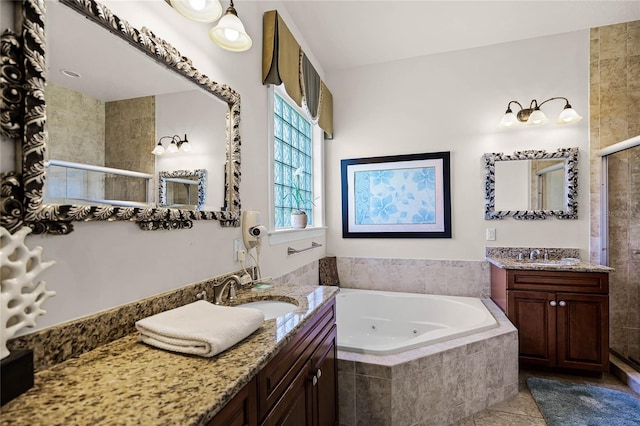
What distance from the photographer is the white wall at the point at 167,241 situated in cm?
91

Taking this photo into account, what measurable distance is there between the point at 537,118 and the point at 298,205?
227 cm

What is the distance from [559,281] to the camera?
243 centimetres

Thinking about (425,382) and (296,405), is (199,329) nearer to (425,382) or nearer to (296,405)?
(296,405)

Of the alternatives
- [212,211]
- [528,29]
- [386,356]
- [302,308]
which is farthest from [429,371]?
[528,29]

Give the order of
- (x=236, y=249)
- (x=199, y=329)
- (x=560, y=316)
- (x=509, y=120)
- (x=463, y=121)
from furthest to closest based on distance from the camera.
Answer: (x=463, y=121), (x=509, y=120), (x=560, y=316), (x=236, y=249), (x=199, y=329)

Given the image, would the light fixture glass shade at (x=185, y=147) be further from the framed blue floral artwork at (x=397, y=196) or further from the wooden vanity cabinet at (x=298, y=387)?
the framed blue floral artwork at (x=397, y=196)

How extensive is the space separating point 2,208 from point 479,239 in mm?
3283

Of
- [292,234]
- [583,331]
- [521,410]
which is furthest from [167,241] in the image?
[583,331]

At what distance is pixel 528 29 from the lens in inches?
108

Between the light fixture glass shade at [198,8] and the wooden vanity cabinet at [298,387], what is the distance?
1.32 metres

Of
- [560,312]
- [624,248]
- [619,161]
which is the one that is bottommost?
[560,312]

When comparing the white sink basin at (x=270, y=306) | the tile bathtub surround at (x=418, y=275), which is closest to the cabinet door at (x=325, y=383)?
the white sink basin at (x=270, y=306)

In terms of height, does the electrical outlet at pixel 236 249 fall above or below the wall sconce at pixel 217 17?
below

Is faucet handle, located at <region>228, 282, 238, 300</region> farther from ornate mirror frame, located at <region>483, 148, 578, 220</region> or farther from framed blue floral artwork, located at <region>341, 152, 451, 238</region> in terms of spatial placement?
ornate mirror frame, located at <region>483, 148, 578, 220</region>
